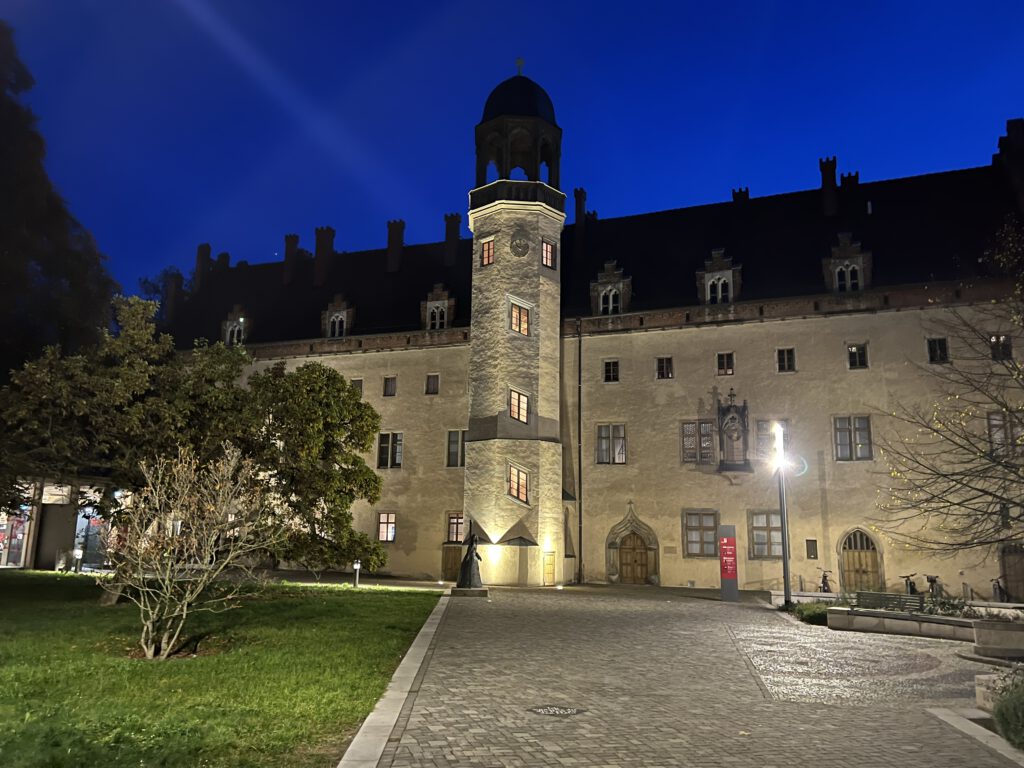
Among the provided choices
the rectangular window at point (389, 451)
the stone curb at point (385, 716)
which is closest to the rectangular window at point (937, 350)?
the rectangular window at point (389, 451)

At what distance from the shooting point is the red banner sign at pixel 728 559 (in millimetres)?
26078

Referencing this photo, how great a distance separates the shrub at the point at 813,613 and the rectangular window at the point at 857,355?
13898mm

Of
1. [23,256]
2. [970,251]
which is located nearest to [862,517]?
[970,251]

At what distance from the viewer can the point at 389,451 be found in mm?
39125

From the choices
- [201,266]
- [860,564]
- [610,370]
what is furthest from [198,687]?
[201,266]

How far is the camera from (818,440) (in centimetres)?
3188

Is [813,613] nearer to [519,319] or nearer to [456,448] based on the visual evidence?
[519,319]

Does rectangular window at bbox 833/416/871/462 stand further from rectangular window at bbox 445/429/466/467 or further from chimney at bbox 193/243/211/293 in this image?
chimney at bbox 193/243/211/293

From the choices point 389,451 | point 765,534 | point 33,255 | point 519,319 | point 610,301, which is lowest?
point 765,534

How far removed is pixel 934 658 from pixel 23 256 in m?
28.3

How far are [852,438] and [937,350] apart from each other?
15.4ft

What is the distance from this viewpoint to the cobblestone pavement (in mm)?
7344

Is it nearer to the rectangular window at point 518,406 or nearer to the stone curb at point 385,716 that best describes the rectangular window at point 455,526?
the rectangular window at point 518,406

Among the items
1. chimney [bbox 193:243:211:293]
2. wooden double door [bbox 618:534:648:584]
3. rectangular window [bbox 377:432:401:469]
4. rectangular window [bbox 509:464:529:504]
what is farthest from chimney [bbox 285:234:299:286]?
wooden double door [bbox 618:534:648:584]
